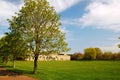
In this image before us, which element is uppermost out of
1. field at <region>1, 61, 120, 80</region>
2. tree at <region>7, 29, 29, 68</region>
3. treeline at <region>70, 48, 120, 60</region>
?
treeline at <region>70, 48, 120, 60</region>

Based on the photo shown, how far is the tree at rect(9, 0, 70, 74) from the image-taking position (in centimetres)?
4397

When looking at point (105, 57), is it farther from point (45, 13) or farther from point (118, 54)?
point (45, 13)

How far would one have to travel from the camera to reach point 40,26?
4444 cm

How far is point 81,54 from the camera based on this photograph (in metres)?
178

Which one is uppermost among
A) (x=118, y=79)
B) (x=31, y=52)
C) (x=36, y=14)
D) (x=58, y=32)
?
(x=36, y=14)

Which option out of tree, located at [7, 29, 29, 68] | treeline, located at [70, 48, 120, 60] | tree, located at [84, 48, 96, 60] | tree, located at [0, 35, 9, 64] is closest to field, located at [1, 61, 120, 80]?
tree, located at [7, 29, 29, 68]

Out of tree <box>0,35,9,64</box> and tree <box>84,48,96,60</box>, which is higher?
tree <box>84,48,96,60</box>

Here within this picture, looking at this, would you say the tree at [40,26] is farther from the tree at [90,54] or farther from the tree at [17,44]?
the tree at [90,54]

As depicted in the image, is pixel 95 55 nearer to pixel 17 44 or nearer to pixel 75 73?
pixel 75 73

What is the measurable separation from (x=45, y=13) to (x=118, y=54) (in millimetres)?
108491

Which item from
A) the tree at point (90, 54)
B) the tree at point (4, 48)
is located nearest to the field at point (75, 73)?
the tree at point (4, 48)

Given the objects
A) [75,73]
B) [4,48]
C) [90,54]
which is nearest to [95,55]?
[90,54]

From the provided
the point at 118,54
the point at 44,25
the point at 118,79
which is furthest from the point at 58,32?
the point at 118,54

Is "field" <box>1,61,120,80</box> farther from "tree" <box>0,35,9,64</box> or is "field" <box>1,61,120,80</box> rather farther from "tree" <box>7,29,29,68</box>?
"tree" <box>0,35,9,64</box>
